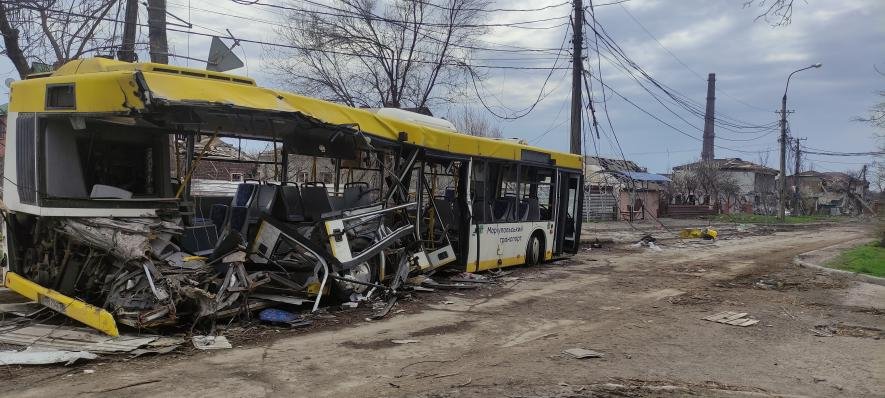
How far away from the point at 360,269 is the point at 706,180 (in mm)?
53893

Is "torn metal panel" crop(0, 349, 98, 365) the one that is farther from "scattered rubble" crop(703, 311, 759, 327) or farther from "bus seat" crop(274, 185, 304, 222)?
"scattered rubble" crop(703, 311, 759, 327)

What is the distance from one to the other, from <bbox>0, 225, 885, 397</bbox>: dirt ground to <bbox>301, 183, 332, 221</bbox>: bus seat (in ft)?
6.43

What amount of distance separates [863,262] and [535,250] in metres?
8.86

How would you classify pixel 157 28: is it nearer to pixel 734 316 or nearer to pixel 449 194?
pixel 449 194

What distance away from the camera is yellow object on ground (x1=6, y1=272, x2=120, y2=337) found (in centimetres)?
652

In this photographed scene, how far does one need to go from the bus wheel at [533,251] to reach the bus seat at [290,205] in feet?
21.7

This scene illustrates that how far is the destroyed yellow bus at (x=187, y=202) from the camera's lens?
702 centimetres

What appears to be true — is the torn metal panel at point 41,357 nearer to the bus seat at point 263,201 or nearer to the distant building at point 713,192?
the bus seat at point 263,201

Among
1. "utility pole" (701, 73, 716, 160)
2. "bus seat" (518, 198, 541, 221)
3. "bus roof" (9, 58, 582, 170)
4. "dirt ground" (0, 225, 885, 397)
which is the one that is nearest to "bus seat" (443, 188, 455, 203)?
"bus seat" (518, 198, 541, 221)

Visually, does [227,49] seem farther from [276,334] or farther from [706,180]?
[706,180]

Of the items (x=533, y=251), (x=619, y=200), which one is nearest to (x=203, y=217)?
(x=533, y=251)

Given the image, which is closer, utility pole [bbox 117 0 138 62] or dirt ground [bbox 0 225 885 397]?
dirt ground [bbox 0 225 885 397]

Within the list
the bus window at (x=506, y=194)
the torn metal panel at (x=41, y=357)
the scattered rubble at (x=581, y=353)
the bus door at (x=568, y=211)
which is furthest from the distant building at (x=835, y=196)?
the torn metal panel at (x=41, y=357)

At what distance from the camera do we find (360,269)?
9391 millimetres
